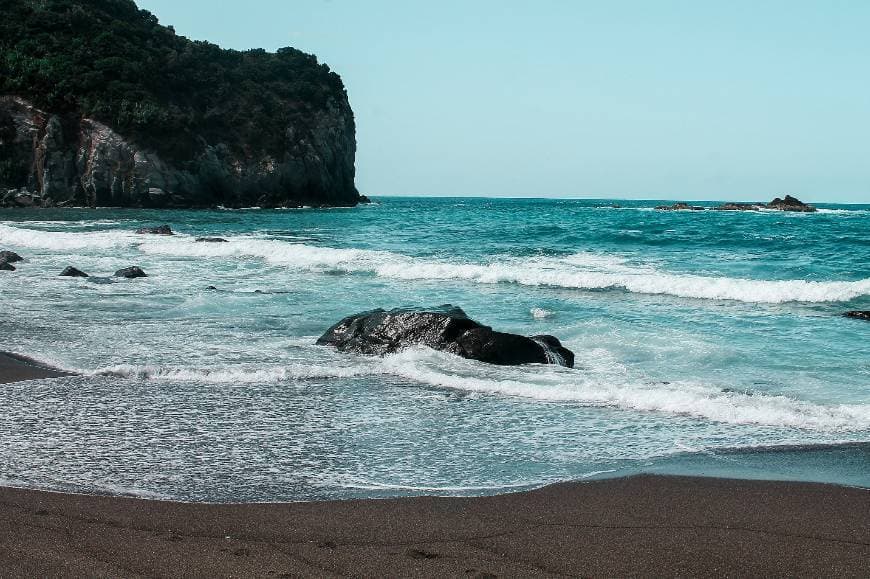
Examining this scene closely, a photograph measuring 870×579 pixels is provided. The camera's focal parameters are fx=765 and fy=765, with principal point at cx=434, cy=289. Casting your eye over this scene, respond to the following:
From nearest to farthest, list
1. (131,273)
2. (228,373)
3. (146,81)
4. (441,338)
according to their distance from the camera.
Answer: (228,373)
(441,338)
(131,273)
(146,81)

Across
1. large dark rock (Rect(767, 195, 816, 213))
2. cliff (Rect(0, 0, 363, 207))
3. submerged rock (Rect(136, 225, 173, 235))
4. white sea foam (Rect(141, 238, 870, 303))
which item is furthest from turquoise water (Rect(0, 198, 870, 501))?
large dark rock (Rect(767, 195, 816, 213))

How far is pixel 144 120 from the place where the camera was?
5881cm

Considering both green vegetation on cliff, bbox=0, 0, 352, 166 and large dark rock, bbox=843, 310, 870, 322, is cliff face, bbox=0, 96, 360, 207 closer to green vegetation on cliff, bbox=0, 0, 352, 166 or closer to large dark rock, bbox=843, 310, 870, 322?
green vegetation on cliff, bbox=0, 0, 352, 166

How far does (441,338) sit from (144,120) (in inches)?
2180

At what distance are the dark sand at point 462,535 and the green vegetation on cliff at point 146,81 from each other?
59122 millimetres

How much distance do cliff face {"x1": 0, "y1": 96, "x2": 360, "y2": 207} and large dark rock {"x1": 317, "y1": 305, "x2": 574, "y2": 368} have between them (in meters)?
51.9

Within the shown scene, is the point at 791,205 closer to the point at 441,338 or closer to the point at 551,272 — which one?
the point at 551,272

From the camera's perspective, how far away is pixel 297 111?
78.8m

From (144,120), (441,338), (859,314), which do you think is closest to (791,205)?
(144,120)

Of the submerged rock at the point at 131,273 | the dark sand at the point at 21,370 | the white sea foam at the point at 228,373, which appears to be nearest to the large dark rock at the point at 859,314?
the white sea foam at the point at 228,373

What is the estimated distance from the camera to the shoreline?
3689mm

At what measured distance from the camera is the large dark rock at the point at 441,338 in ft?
31.9

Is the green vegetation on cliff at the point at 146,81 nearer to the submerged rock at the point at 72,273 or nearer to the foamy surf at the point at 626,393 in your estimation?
the submerged rock at the point at 72,273

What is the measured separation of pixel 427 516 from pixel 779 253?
28.2 metres
